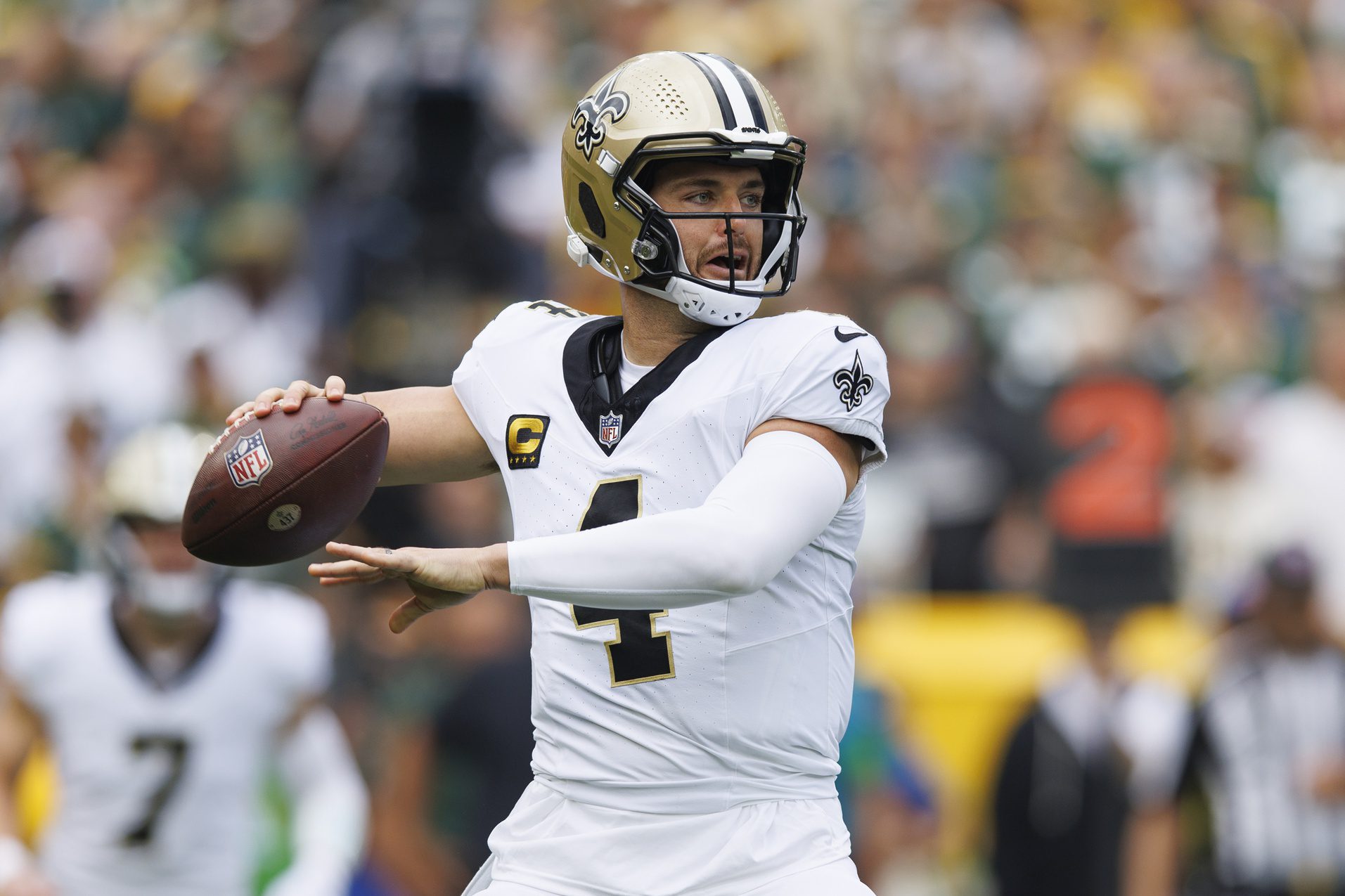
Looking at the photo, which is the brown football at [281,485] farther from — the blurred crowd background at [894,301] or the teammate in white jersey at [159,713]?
the blurred crowd background at [894,301]

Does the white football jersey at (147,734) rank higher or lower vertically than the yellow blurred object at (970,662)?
higher

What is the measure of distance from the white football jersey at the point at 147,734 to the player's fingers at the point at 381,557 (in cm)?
268

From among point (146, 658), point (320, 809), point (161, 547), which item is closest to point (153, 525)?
point (161, 547)

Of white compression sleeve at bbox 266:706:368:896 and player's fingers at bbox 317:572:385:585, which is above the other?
player's fingers at bbox 317:572:385:585

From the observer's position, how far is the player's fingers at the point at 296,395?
133 inches

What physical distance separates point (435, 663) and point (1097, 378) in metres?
3.13

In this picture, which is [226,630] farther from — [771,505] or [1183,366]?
[1183,366]

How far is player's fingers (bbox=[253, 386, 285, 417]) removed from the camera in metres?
3.39

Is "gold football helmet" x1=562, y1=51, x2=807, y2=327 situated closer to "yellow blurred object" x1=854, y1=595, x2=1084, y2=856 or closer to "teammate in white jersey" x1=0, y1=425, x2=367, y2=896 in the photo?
"teammate in white jersey" x1=0, y1=425, x2=367, y2=896

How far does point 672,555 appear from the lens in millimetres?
3018

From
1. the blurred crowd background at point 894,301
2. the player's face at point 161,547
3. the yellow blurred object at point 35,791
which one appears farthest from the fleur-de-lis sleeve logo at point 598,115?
the blurred crowd background at point 894,301

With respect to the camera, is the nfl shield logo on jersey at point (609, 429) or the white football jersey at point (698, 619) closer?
the white football jersey at point (698, 619)

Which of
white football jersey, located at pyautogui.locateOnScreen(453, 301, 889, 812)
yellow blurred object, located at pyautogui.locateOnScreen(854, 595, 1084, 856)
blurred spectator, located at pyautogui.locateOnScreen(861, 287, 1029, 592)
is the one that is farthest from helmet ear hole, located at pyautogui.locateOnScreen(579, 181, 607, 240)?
blurred spectator, located at pyautogui.locateOnScreen(861, 287, 1029, 592)

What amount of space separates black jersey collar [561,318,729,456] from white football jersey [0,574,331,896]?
2.35m
